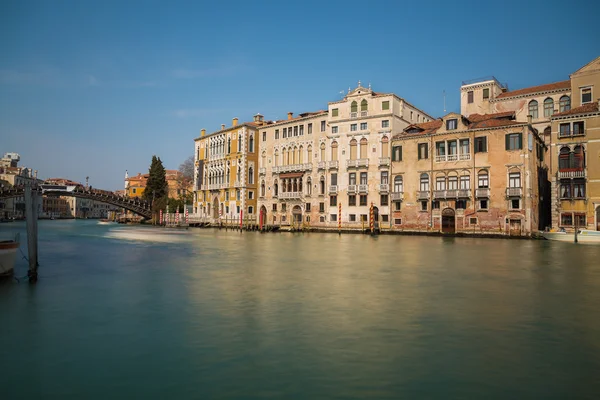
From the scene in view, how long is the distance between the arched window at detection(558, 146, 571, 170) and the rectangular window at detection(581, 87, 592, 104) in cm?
390

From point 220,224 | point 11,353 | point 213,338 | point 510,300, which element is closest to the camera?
point 11,353

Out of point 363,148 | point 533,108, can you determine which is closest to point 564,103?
point 533,108

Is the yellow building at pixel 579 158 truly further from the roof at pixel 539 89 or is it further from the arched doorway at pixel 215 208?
the arched doorway at pixel 215 208

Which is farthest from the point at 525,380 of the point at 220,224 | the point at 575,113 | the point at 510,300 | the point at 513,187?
the point at 220,224

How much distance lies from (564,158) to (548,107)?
558cm

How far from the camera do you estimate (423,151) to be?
34.9m

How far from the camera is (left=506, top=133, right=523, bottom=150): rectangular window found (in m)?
30.4

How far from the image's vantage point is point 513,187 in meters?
30.5

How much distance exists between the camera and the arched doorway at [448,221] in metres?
33.3

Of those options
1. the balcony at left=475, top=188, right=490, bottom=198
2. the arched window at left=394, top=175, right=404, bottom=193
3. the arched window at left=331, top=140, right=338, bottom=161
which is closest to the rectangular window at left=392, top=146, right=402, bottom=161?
the arched window at left=394, top=175, right=404, bottom=193

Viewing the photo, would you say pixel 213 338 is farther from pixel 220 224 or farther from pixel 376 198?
pixel 220 224

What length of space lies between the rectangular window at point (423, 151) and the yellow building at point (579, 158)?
8423 mm

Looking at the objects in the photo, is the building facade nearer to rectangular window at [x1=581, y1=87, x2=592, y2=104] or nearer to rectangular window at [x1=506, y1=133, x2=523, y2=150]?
rectangular window at [x1=506, y1=133, x2=523, y2=150]

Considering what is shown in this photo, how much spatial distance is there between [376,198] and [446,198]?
234 inches
